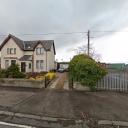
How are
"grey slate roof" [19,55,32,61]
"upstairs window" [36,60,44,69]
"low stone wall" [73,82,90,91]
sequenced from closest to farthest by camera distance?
"low stone wall" [73,82,90,91] < "grey slate roof" [19,55,32,61] < "upstairs window" [36,60,44,69]

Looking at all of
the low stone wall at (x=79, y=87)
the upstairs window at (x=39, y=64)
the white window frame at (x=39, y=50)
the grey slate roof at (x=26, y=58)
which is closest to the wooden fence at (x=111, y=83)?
the low stone wall at (x=79, y=87)

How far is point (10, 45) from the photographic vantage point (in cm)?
3469

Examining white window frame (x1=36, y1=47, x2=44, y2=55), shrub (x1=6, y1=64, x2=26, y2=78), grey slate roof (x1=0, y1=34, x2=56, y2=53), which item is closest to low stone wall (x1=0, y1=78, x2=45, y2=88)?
shrub (x1=6, y1=64, x2=26, y2=78)

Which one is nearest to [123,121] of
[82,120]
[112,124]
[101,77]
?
[112,124]

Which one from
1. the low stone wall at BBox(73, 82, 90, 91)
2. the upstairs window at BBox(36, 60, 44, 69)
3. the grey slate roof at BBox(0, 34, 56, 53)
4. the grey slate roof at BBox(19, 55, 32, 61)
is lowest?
the low stone wall at BBox(73, 82, 90, 91)

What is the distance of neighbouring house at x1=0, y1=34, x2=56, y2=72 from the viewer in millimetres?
33844

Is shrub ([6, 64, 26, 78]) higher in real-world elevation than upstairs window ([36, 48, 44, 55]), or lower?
lower

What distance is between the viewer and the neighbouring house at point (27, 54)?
33844mm

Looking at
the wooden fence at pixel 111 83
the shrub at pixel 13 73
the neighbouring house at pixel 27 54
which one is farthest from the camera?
the neighbouring house at pixel 27 54

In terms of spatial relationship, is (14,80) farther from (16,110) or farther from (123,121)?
(123,121)

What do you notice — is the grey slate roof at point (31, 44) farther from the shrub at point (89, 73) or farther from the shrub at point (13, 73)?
the shrub at point (89, 73)

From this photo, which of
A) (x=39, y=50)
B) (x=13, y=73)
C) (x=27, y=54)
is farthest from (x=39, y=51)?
(x=13, y=73)

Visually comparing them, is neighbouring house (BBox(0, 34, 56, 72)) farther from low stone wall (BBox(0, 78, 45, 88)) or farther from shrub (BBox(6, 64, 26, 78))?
low stone wall (BBox(0, 78, 45, 88))

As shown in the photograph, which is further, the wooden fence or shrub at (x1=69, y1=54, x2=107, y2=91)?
the wooden fence
